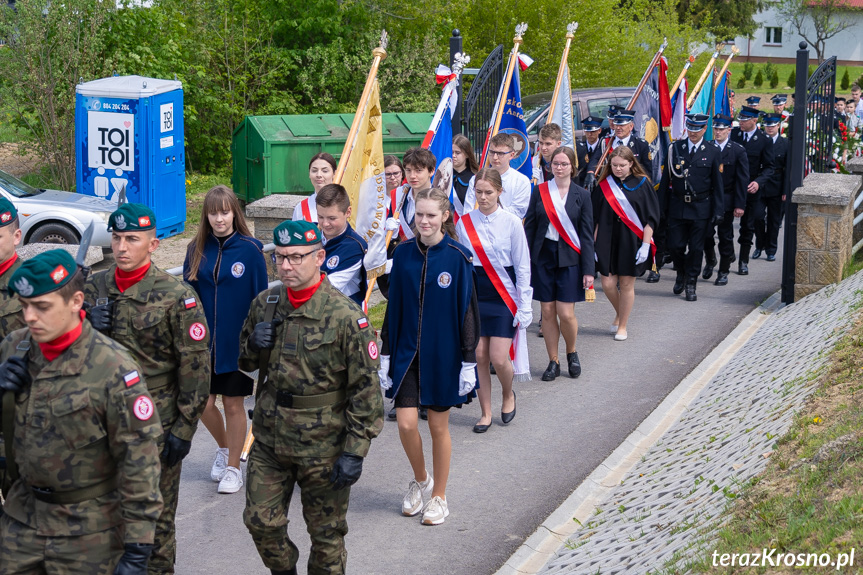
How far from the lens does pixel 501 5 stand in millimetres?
21672

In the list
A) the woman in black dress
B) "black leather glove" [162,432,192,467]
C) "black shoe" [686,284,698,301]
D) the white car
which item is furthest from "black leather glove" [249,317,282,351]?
the white car

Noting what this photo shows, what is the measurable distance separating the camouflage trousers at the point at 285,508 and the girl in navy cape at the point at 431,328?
4.27 ft

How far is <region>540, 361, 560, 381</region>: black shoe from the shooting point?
9523 millimetres

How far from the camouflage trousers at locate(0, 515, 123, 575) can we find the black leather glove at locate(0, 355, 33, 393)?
0.52 m

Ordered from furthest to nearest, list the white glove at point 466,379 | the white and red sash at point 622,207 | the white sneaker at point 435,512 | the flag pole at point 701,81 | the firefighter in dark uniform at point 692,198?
the flag pole at point 701,81 → the firefighter in dark uniform at point 692,198 → the white and red sash at point 622,207 → the white sneaker at point 435,512 → the white glove at point 466,379

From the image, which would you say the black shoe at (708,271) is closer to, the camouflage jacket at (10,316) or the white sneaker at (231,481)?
the white sneaker at (231,481)

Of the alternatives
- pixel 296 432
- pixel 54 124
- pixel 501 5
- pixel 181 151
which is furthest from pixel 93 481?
pixel 501 5

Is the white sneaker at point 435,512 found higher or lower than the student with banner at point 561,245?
lower

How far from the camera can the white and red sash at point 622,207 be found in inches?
416

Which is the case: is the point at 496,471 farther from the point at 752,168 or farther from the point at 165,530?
the point at 752,168

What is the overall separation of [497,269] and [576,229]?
1.84 metres

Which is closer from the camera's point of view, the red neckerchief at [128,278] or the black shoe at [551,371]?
the red neckerchief at [128,278]

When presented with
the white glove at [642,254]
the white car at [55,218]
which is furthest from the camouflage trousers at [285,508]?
the white car at [55,218]

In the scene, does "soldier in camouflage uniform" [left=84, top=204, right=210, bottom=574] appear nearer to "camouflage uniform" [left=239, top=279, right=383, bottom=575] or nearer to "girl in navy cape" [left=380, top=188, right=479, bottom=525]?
"camouflage uniform" [left=239, top=279, right=383, bottom=575]
